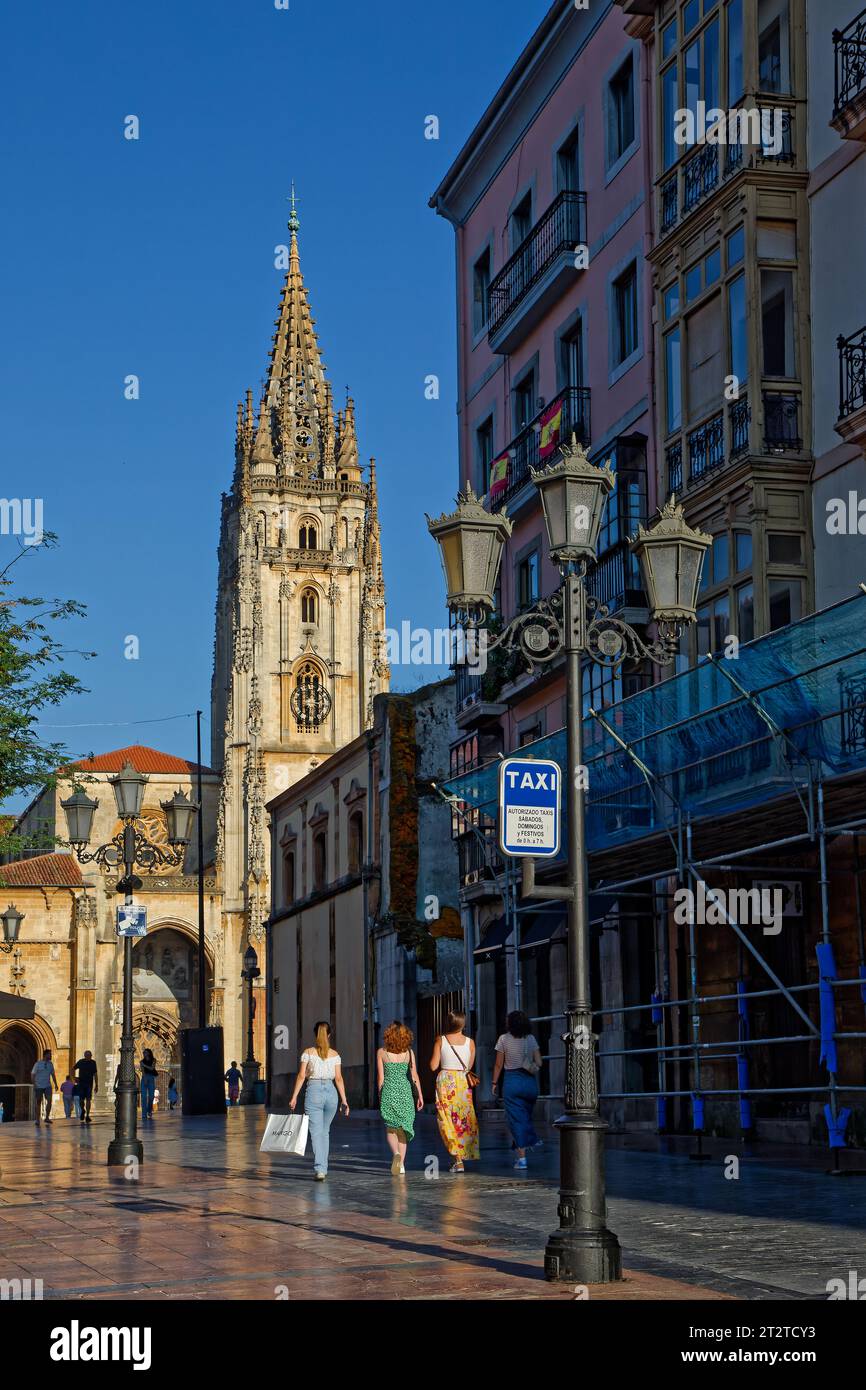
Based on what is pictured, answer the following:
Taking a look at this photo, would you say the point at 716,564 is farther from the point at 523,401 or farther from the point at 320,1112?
the point at 523,401

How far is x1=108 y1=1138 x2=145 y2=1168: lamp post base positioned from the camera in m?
21.0

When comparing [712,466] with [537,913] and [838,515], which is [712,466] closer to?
[838,515]

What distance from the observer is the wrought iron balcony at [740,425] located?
20.9 metres

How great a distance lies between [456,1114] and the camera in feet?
59.0

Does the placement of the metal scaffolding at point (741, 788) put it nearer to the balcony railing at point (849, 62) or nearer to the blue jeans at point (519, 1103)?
the blue jeans at point (519, 1103)

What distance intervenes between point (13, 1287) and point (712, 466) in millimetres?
14577

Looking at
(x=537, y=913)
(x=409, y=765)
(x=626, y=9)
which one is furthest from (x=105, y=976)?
(x=626, y=9)

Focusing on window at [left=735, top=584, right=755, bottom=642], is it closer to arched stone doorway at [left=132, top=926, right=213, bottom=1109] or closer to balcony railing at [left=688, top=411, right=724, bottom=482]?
balcony railing at [left=688, top=411, right=724, bottom=482]

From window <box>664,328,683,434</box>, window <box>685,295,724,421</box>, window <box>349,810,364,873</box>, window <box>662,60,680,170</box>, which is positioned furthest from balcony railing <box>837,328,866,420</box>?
window <box>349,810,364,873</box>

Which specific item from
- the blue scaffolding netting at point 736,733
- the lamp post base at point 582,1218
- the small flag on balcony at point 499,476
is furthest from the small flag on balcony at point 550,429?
the lamp post base at point 582,1218

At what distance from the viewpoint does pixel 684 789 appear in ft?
66.6

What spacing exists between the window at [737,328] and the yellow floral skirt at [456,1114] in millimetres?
8749

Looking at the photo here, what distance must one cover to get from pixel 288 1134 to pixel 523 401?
15.2 metres

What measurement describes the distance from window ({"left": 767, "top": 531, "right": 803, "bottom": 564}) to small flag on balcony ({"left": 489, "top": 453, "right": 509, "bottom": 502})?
10.2 metres
